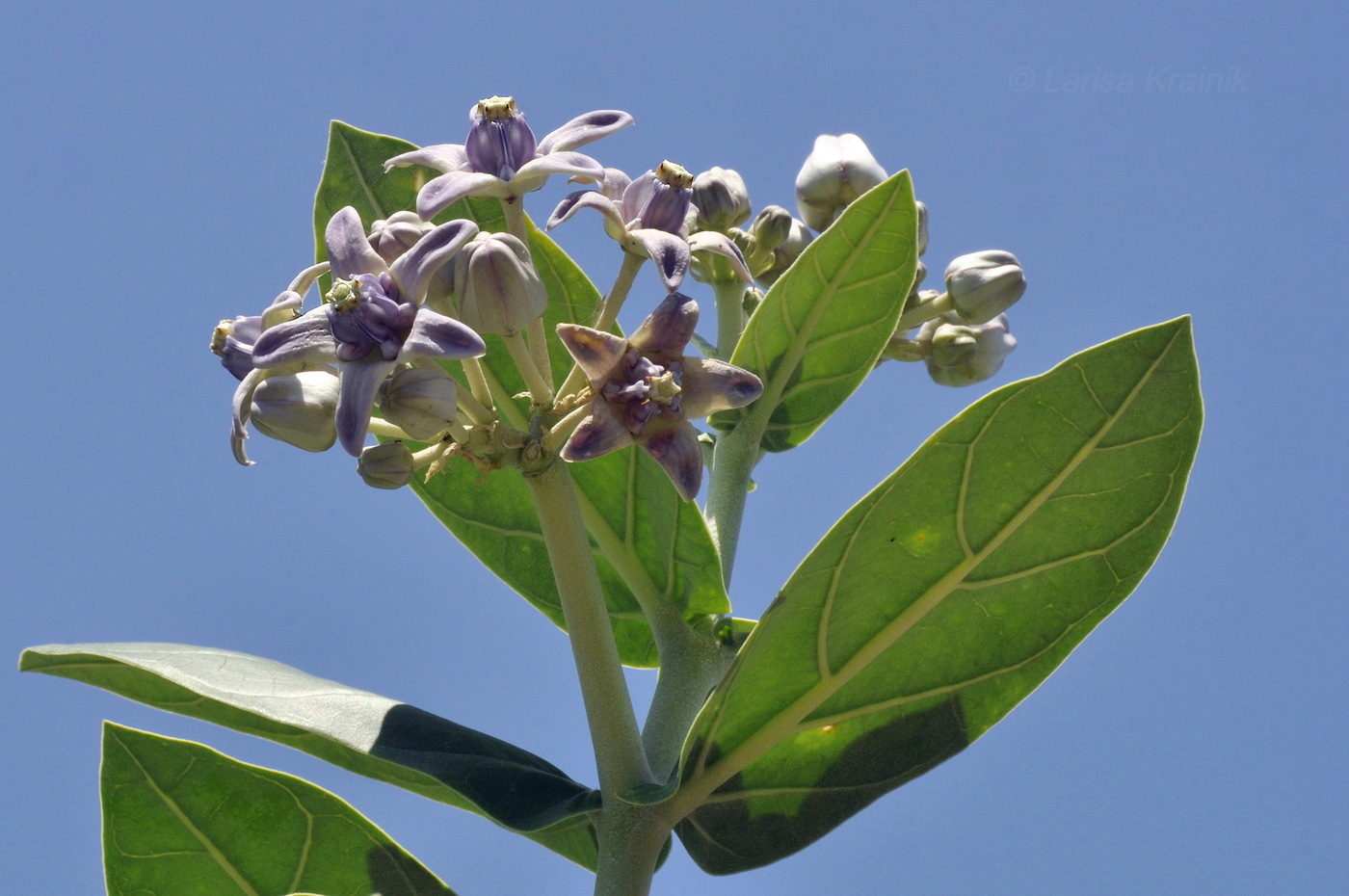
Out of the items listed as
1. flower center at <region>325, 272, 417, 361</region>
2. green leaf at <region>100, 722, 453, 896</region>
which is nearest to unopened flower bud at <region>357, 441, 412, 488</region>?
flower center at <region>325, 272, 417, 361</region>

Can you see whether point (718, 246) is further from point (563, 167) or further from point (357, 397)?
point (357, 397)

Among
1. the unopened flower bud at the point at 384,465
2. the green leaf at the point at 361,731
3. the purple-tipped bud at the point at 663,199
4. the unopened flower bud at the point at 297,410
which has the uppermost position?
the purple-tipped bud at the point at 663,199

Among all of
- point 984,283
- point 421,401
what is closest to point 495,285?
point 421,401

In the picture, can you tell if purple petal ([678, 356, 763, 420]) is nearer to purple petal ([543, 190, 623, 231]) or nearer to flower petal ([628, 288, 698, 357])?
flower petal ([628, 288, 698, 357])

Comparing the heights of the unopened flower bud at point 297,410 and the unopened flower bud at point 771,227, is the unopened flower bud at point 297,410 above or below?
below

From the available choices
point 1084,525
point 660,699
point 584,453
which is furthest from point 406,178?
point 1084,525

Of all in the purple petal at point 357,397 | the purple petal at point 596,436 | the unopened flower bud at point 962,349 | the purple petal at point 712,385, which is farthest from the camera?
the unopened flower bud at point 962,349

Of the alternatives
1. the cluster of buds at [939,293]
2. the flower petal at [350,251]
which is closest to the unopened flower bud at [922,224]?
the cluster of buds at [939,293]

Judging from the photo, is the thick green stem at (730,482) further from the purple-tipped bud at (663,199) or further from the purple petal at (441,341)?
the purple petal at (441,341)
